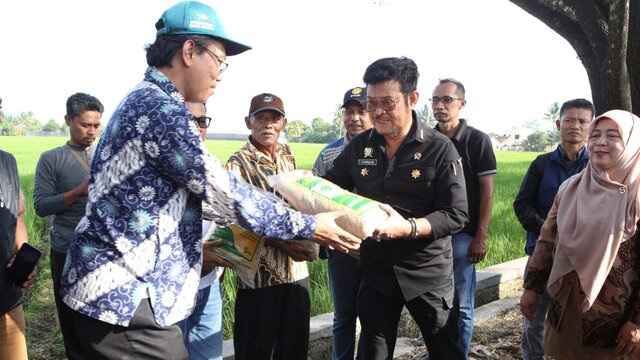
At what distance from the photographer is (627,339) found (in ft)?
7.11

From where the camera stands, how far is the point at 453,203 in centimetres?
250

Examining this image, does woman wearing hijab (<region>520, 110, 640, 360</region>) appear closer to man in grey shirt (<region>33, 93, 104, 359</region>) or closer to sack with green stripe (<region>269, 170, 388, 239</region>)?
sack with green stripe (<region>269, 170, 388, 239</region>)

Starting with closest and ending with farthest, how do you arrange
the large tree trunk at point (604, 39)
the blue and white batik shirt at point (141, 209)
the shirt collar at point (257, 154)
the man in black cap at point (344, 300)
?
the blue and white batik shirt at point (141, 209) → the shirt collar at point (257, 154) → the man in black cap at point (344, 300) → the large tree trunk at point (604, 39)

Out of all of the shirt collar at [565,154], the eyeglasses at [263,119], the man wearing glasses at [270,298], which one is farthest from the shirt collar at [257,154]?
the shirt collar at [565,154]

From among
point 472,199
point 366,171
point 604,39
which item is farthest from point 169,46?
point 604,39

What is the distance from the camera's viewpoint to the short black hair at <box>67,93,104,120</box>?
150 inches

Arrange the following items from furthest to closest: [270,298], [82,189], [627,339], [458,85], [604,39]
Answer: [604,39] → [458,85] → [82,189] → [270,298] → [627,339]

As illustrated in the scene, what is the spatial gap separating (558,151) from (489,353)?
1438 mm

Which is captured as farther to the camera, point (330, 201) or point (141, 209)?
point (330, 201)

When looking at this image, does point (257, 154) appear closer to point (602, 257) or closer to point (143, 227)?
point (143, 227)

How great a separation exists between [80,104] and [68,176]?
55cm

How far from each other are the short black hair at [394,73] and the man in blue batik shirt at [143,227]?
41.3 inches

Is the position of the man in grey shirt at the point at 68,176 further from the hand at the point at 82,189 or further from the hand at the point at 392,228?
the hand at the point at 392,228

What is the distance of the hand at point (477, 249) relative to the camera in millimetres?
3582
